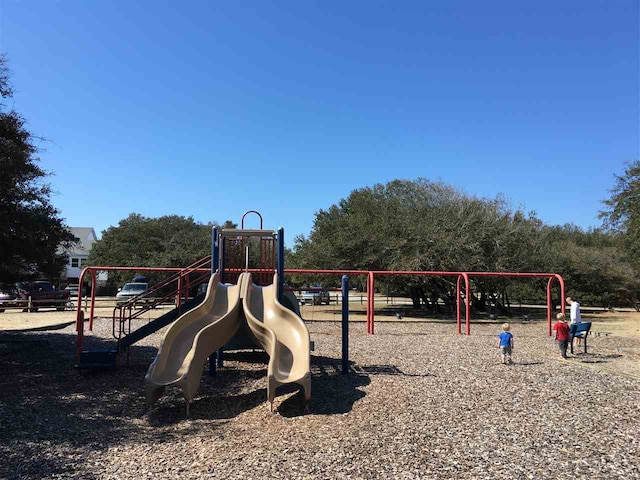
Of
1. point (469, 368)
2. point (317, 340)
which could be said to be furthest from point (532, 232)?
point (469, 368)

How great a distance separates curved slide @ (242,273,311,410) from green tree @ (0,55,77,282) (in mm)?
4436

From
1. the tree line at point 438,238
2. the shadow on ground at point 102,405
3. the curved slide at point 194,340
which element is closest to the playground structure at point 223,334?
the curved slide at point 194,340

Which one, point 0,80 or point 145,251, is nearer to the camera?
point 0,80

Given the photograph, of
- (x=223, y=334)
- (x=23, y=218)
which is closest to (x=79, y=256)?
(x=23, y=218)

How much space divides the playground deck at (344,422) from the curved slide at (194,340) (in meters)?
0.43

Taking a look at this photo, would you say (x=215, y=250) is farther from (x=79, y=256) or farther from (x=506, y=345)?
(x=79, y=256)

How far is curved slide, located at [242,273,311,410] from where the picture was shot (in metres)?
6.80

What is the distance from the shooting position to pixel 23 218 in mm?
9359

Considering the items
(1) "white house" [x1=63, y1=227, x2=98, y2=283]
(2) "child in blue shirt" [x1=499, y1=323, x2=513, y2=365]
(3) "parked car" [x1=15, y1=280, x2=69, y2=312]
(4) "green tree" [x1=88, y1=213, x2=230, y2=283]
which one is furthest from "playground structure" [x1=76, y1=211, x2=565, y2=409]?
(1) "white house" [x1=63, y1=227, x2=98, y2=283]

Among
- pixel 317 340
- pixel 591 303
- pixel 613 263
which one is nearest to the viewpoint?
pixel 317 340

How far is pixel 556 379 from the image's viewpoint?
8.53 metres

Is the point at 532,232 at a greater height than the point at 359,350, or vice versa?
the point at 532,232

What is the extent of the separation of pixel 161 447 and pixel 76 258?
57598 millimetres

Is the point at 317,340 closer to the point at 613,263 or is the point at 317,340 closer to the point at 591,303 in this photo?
the point at 613,263
